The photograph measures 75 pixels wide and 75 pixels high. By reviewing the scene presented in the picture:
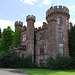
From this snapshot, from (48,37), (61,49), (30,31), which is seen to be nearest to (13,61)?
(30,31)

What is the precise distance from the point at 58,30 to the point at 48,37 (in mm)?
3039

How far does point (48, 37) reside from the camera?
28.6 metres

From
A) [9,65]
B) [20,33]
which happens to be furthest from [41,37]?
[9,65]

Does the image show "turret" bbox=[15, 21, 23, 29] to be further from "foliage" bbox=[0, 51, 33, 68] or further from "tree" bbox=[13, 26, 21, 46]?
"foliage" bbox=[0, 51, 33, 68]

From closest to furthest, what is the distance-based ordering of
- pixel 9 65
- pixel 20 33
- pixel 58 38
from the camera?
pixel 9 65, pixel 58 38, pixel 20 33

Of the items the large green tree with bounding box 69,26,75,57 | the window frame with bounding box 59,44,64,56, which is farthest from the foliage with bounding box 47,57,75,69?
the large green tree with bounding box 69,26,75,57

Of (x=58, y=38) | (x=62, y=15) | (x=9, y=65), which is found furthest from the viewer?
(x=62, y=15)

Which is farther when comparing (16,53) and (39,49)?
(39,49)

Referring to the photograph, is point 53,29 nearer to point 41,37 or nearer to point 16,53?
point 41,37

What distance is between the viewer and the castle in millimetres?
27609

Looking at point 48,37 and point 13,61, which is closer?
point 13,61

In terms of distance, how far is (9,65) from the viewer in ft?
85.8

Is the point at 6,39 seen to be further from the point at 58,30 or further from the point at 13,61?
the point at 58,30

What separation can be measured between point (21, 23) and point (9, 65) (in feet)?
46.7
